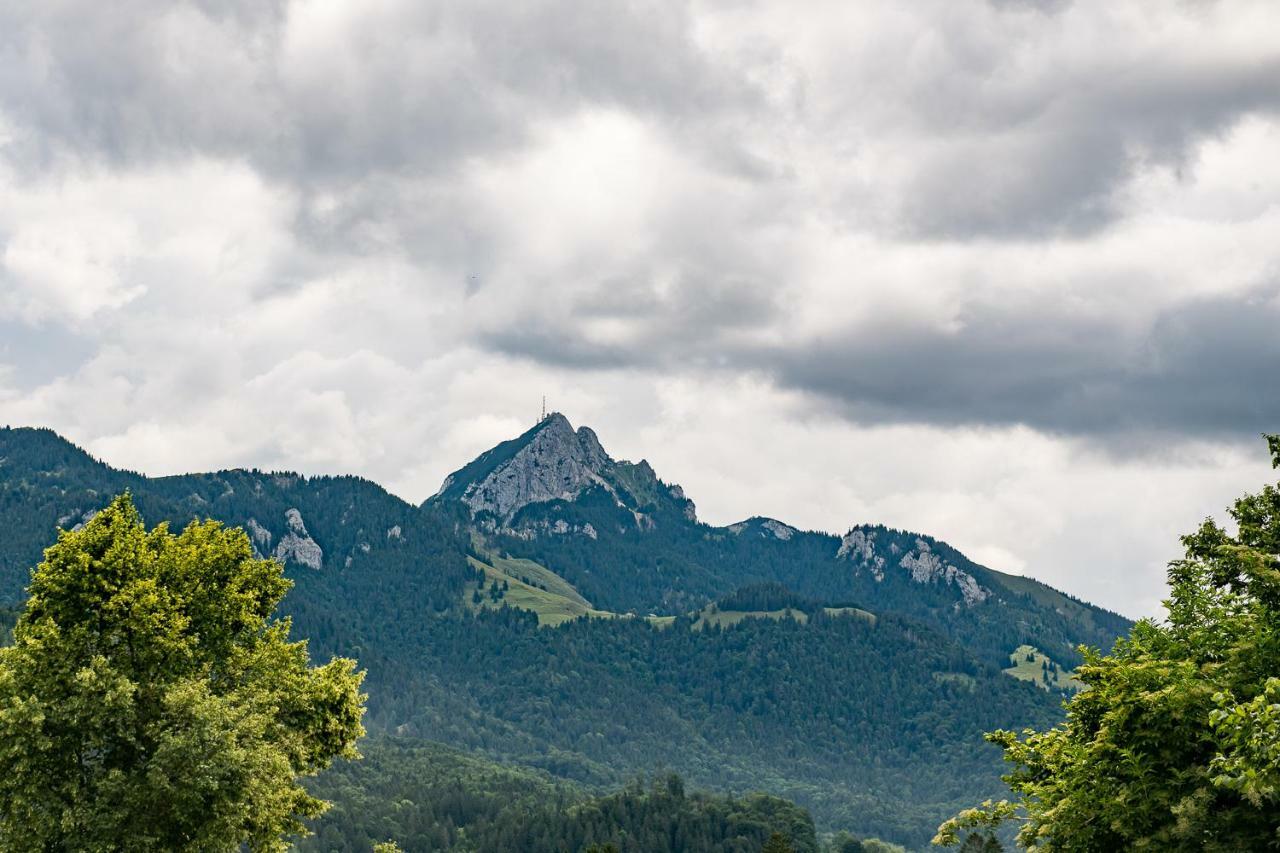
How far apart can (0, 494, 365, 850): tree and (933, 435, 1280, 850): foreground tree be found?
25843mm

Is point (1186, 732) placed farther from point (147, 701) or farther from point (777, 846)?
point (777, 846)

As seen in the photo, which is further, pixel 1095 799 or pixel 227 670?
pixel 227 670

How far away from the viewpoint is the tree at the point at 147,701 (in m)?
37.9

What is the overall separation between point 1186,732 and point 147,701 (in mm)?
33713

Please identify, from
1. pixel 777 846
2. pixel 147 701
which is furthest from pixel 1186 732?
pixel 777 846

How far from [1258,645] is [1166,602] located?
768 centimetres

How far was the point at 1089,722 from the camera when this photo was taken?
39500 mm

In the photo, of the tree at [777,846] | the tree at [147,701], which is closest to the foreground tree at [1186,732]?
the tree at [147,701]

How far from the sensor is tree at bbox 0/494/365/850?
3788 cm

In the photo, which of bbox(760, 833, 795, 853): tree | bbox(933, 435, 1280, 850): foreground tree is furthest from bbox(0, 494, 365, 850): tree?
bbox(760, 833, 795, 853): tree

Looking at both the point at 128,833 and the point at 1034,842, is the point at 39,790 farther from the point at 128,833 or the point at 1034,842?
the point at 1034,842

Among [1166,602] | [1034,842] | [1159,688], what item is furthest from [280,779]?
[1166,602]

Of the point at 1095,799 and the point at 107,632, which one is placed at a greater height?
the point at 107,632

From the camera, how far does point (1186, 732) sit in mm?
30922
